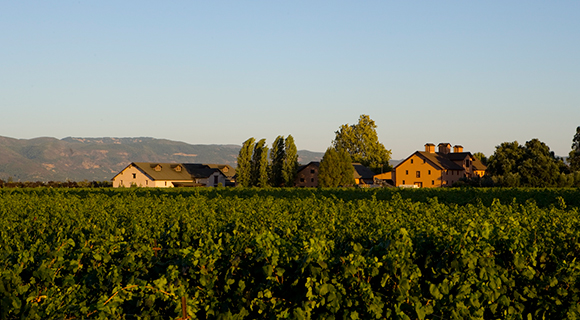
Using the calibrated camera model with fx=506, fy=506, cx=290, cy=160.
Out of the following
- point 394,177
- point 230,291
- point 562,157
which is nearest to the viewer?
point 230,291

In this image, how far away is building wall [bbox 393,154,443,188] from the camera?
83.6 meters

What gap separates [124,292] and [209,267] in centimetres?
92

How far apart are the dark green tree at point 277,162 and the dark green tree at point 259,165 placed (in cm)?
144

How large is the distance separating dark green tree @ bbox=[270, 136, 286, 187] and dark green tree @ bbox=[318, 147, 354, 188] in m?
6.46

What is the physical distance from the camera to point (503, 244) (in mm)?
5738

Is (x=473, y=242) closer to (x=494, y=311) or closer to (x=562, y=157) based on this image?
(x=494, y=311)

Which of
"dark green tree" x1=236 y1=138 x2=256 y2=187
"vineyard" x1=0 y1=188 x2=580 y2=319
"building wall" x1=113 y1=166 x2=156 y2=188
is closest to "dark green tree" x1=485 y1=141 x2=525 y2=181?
"dark green tree" x1=236 y1=138 x2=256 y2=187

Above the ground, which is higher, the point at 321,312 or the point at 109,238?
the point at 109,238

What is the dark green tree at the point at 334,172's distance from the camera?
7919 centimetres

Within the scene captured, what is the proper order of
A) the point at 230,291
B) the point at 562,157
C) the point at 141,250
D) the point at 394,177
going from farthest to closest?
the point at 394,177 < the point at 562,157 < the point at 141,250 < the point at 230,291

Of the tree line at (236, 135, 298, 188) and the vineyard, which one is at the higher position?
the tree line at (236, 135, 298, 188)

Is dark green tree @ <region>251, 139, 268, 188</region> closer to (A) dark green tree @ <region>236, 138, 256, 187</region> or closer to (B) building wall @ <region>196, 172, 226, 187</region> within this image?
(A) dark green tree @ <region>236, 138, 256, 187</region>

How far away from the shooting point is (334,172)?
79.5 metres

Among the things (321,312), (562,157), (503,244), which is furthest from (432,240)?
(562,157)
